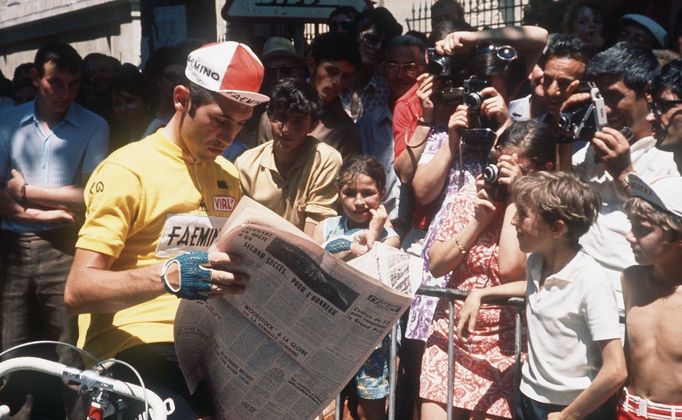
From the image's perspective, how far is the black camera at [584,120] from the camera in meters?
4.39

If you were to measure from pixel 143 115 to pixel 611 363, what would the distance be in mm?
4005

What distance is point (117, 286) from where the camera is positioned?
3215 mm

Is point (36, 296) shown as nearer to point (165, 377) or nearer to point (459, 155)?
point (459, 155)

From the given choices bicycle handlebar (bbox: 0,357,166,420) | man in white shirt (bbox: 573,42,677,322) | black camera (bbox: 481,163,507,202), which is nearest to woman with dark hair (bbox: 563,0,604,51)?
man in white shirt (bbox: 573,42,677,322)

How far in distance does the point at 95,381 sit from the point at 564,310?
1807 millimetres

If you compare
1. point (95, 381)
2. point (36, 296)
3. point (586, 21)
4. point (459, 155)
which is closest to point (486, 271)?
point (459, 155)

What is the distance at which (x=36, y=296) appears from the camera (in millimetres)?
6418

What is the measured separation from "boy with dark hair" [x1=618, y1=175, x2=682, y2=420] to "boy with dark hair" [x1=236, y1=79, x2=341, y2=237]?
1.82 meters

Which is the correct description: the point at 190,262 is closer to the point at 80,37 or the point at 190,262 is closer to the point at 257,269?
the point at 257,269

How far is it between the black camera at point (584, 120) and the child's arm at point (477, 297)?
678 millimetres

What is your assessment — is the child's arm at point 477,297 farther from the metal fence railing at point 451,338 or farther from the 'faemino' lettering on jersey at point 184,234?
the 'faemino' lettering on jersey at point 184,234

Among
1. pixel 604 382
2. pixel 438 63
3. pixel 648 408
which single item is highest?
pixel 438 63

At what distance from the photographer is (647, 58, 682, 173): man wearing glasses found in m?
4.30

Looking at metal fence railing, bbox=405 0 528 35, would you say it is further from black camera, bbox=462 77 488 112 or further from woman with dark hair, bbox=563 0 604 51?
black camera, bbox=462 77 488 112
